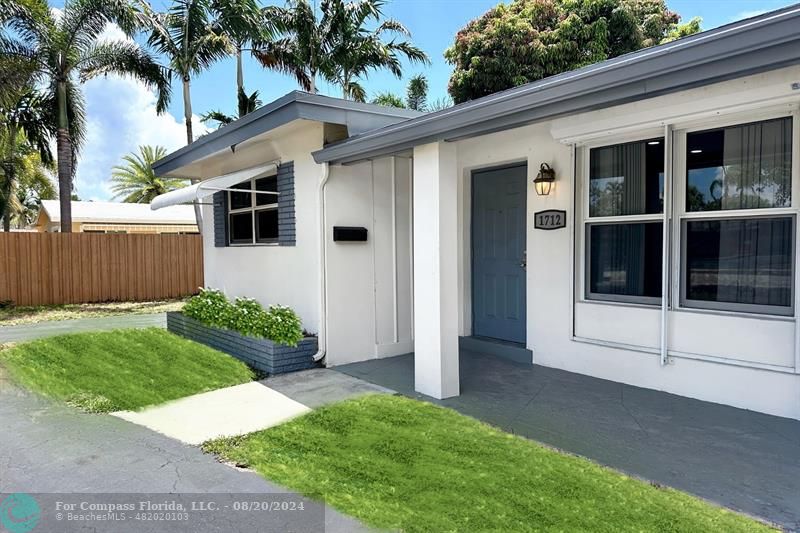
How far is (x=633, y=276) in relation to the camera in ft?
17.5

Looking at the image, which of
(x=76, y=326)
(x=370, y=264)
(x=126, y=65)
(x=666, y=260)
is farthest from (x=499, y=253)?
(x=126, y=65)

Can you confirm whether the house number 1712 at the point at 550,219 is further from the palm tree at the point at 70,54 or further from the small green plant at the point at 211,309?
the palm tree at the point at 70,54

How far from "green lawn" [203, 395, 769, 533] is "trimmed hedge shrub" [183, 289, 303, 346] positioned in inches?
79.6

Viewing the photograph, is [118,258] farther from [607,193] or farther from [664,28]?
[664,28]

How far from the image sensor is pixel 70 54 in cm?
1339

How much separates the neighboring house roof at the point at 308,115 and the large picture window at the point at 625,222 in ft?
8.49

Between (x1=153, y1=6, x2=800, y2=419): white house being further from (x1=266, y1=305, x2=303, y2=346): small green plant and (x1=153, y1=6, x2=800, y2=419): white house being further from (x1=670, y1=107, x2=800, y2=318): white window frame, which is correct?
(x1=266, y1=305, x2=303, y2=346): small green plant

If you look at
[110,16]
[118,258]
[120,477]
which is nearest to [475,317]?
[120,477]

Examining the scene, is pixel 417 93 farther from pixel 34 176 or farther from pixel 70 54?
pixel 34 176

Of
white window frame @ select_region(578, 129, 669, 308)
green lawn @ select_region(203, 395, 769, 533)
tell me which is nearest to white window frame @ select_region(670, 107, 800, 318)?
white window frame @ select_region(578, 129, 669, 308)

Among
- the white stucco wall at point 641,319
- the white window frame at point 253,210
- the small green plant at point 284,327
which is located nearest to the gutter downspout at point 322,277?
the small green plant at point 284,327

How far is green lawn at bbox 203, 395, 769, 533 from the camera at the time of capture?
9.02 ft

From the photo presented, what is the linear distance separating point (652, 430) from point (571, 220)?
2459 mm

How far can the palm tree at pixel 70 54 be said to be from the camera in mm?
12820
